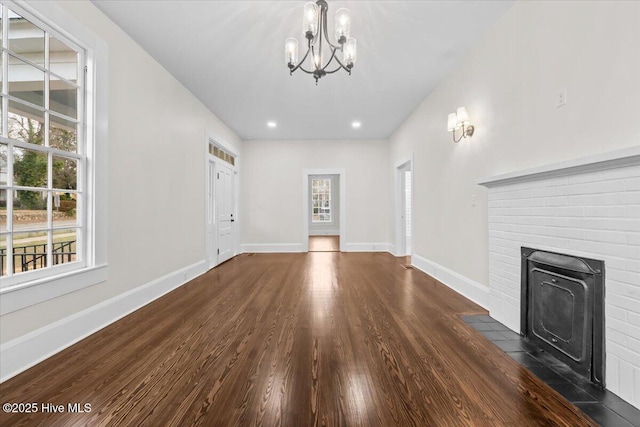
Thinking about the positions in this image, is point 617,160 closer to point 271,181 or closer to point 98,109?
point 98,109

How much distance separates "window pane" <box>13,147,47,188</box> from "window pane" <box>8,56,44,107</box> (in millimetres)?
389

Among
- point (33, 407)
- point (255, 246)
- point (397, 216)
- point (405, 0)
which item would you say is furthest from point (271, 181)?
point (33, 407)

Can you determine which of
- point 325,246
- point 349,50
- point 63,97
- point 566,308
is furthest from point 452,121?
point 325,246

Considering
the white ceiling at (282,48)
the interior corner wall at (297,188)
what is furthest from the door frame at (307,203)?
the white ceiling at (282,48)

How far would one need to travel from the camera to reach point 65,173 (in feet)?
7.75

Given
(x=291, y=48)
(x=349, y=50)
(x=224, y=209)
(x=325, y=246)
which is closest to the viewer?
(x=349, y=50)

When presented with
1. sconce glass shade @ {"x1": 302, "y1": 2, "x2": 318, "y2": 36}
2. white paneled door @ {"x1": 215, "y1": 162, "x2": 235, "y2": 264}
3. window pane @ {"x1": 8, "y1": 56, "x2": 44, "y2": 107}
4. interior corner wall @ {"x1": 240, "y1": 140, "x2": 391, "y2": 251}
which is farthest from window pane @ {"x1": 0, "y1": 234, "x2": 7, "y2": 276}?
interior corner wall @ {"x1": 240, "y1": 140, "x2": 391, "y2": 251}

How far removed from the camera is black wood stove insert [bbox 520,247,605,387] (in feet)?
5.56

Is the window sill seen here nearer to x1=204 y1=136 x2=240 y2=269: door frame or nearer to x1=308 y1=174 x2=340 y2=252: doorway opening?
x1=204 y1=136 x2=240 y2=269: door frame

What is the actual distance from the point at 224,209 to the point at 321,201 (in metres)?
6.76

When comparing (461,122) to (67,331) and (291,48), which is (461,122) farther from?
(67,331)

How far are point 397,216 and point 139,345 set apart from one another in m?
5.38

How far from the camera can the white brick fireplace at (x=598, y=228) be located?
1.51 meters

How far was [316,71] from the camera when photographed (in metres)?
2.35
